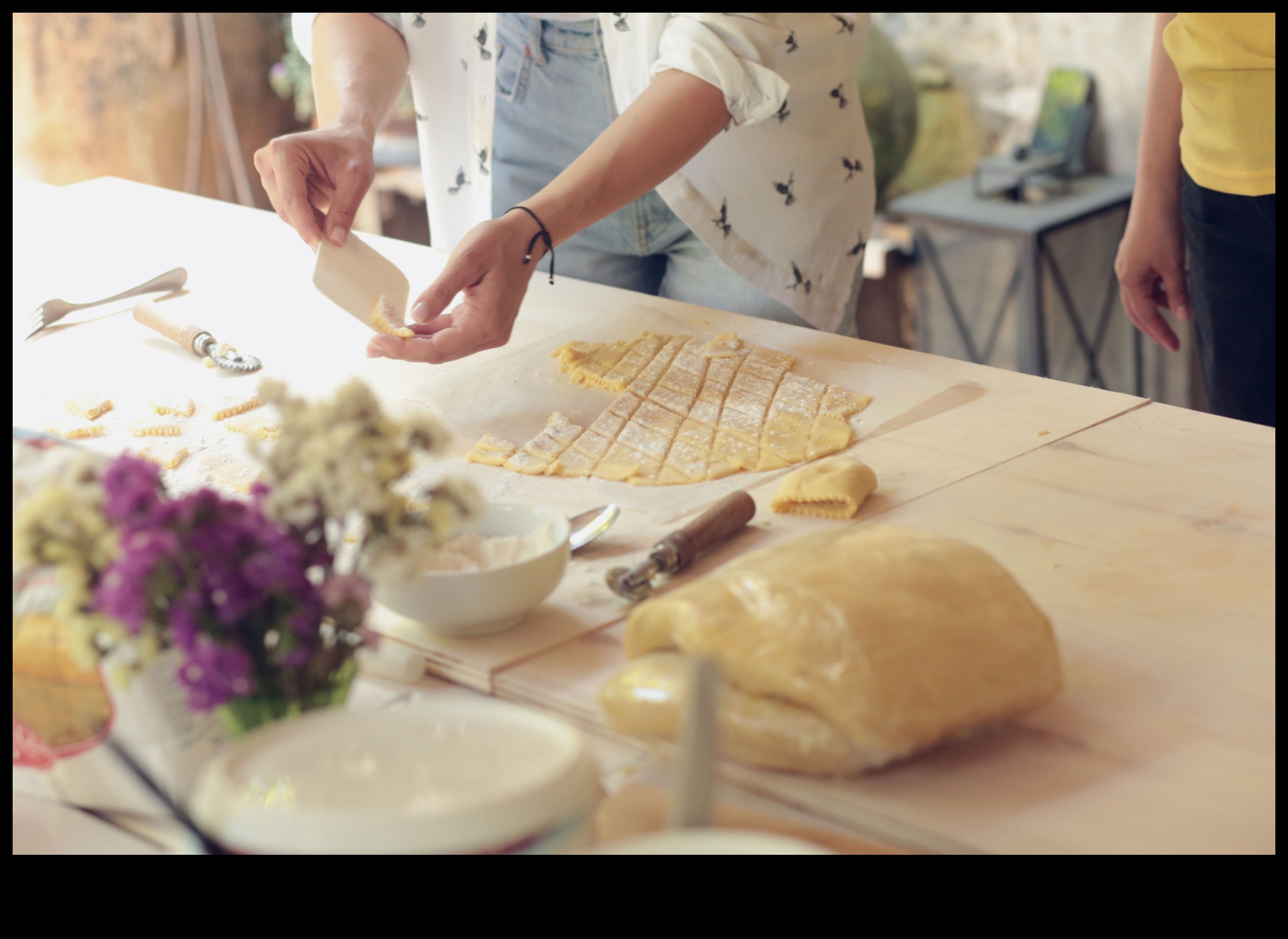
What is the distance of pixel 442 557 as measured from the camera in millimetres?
1062

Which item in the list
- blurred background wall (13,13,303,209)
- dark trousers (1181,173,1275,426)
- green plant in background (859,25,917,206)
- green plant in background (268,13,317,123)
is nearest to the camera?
dark trousers (1181,173,1275,426)

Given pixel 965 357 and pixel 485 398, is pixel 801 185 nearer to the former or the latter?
pixel 485 398

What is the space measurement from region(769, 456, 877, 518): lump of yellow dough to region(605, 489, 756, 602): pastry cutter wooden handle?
0.06 meters

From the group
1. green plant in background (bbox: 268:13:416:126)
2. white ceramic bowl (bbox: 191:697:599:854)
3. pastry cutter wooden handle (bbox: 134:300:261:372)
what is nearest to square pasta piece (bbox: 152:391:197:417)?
pastry cutter wooden handle (bbox: 134:300:261:372)

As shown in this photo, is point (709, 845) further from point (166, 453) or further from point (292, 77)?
point (292, 77)

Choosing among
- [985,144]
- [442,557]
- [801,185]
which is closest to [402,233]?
[985,144]

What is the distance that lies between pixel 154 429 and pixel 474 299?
0.44 m

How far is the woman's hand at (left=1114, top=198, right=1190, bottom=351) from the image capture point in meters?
2.09

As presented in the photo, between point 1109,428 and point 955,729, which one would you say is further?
point 1109,428

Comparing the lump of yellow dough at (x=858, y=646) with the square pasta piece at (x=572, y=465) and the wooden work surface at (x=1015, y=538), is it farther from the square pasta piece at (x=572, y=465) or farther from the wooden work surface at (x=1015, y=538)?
the square pasta piece at (x=572, y=465)

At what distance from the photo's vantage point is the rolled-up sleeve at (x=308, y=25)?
2.16 meters

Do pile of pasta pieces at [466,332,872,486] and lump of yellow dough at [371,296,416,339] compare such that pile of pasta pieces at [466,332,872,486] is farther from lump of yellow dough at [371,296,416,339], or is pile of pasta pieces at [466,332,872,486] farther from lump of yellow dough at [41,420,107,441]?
lump of yellow dough at [41,420,107,441]

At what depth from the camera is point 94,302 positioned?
1988mm

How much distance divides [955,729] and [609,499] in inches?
23.4
